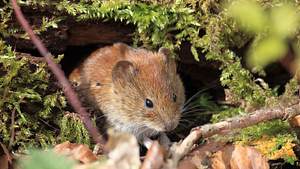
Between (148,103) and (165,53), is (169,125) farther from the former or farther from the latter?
(165,53)

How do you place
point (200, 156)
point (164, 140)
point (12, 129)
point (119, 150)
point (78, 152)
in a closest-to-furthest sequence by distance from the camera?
point (119, 150) < point (78, 152) < point (200, 156) < point (12, 129) < point (164, 140)

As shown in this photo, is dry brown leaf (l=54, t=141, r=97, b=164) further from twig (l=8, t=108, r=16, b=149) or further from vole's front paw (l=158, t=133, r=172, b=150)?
vole's front paw (l=158, t=133, r=172, b=150)

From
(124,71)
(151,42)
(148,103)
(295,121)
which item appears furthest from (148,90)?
(295,121)

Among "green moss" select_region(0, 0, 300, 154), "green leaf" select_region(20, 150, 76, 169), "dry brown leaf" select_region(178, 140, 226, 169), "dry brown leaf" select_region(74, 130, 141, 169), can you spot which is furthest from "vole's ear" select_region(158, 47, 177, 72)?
"green leaf" select_region(20, 150, 76, 169)

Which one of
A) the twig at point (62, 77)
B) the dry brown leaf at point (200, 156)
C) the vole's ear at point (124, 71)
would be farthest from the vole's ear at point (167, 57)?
the twig at point (62, 77)

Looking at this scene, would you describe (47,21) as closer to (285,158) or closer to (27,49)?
(27,49)

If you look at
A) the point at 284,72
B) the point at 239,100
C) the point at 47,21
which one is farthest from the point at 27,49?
the point at 284,72

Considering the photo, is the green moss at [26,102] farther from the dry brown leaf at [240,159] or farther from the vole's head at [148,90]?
the dry brown leaf at [240,159]
